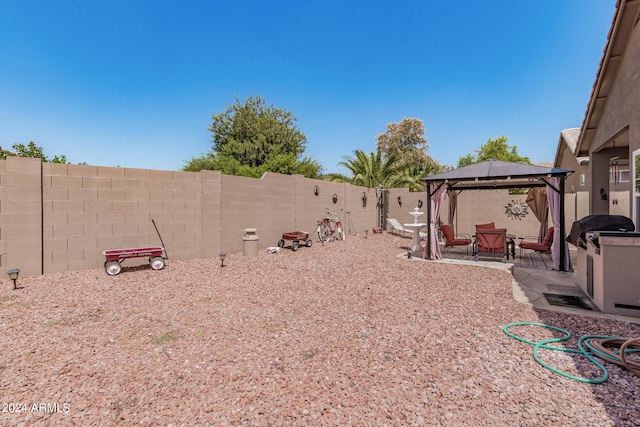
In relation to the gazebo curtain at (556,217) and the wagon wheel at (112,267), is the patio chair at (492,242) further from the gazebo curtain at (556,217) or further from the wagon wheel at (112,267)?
the wagon wheel at (112,267)

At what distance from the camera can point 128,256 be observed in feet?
20.8

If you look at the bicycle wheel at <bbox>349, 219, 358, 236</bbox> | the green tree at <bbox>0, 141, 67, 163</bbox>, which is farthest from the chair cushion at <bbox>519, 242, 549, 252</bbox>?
the green tree at <bbox>0, 141, 67, 163</bbox>

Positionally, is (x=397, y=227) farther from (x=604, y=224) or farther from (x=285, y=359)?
(x=285, y=359)

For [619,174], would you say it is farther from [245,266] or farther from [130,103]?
[130,103]

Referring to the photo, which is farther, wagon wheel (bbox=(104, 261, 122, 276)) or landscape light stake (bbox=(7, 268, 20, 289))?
wagon wheel (bbox=(104, 261, 122, 276))

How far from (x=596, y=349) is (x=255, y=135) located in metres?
26.9

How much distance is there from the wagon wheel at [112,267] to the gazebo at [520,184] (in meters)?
8.33

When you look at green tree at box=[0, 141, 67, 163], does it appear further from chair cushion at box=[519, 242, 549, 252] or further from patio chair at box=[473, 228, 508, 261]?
chair cushion at box=[519, 242, 549, 252]

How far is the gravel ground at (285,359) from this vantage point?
216 centimetres

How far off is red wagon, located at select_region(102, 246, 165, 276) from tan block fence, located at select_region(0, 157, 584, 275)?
49 centimetres

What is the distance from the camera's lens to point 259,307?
4.59 metres

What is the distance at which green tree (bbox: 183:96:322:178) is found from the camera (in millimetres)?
25219

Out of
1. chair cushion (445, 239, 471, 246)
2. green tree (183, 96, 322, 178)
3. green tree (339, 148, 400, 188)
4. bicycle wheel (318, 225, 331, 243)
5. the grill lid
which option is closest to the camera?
the grill lid

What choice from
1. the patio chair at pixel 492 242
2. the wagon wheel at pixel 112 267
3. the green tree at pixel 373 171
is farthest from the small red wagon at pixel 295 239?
the green tree at pixel 373 171
